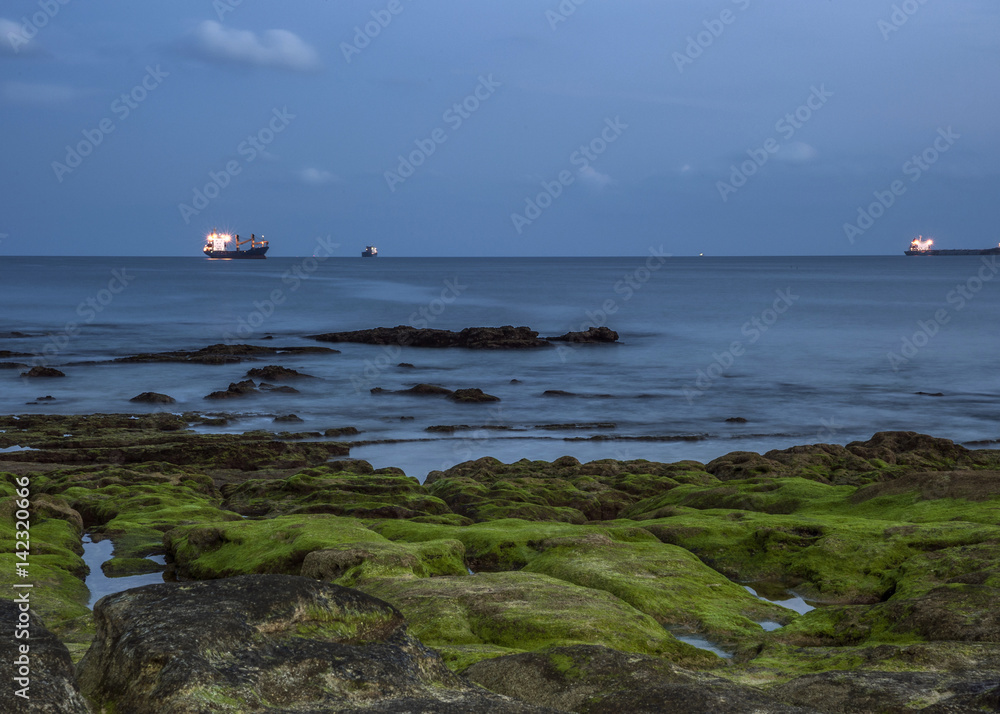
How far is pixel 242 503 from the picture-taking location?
101ft

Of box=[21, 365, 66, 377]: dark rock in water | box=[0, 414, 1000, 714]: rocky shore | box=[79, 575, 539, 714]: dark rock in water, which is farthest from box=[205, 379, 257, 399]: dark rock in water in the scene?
box=[79, 575, 539, 714]: dark rock in water

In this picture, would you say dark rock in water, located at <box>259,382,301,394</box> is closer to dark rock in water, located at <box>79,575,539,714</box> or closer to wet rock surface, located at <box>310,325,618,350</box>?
wet rock surface, located at <box>310,325,618,350</box>

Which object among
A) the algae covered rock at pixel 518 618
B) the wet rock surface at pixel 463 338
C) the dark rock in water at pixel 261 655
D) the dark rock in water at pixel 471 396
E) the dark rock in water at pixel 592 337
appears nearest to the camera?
the dark rock in water at pixel 261 655

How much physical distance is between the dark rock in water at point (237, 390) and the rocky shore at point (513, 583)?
18.3 metres

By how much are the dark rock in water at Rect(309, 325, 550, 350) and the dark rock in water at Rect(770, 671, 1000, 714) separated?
8247 centimetres

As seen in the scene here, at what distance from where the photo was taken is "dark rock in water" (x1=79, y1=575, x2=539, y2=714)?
688 centimetres

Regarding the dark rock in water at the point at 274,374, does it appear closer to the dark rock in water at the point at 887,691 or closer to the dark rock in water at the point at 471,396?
the dark rock in water at the point at 471,396

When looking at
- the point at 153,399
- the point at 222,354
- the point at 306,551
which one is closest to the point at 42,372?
the point at 222,354

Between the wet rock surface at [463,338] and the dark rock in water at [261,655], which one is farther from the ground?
the wet rock surface at [463,338]

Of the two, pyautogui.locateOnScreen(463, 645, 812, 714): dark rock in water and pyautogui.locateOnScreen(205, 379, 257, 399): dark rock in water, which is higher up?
pyautogui.locateOnScreen(205, 379, 257, 399): dark rock in water

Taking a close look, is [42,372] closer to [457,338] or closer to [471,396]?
[471,396]

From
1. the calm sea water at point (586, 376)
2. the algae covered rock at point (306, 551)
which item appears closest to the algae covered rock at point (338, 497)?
the algae covered rock at point (306, 551)

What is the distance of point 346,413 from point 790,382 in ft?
119

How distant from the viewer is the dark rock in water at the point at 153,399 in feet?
188
